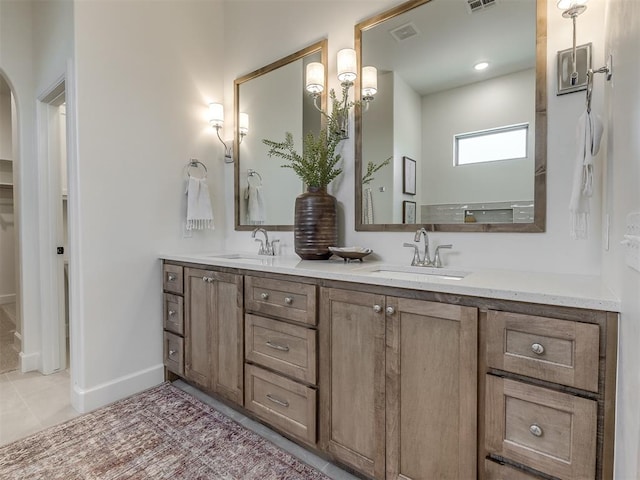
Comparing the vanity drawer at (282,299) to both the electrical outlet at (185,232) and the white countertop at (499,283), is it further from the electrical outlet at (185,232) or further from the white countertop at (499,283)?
the electrical outlet at (185,232)

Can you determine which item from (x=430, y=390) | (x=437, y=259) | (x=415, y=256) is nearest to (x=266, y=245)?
(x=415, y=256)

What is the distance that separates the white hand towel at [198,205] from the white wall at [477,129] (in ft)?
5.40

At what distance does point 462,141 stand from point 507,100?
259 millimetres

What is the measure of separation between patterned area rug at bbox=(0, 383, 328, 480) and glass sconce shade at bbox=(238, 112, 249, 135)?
6.64 ft

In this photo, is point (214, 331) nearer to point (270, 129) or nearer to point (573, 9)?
point (270, 129)

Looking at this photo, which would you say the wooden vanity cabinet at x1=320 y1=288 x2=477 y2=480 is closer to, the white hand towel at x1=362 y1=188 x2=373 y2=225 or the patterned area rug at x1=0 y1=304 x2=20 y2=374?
the white hand towel at x1=362 y1=188 x2=373 y2=225

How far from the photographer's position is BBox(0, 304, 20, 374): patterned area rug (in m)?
2.77

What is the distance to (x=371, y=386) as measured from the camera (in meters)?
1.39

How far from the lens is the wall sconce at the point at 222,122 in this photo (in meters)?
2.71

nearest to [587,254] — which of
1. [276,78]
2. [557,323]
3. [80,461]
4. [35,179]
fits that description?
[557,323]

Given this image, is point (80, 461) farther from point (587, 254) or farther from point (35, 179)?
point (587, 254)

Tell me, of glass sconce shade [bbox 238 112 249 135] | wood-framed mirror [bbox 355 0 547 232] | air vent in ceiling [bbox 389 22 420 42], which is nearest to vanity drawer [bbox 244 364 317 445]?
wood-framed mirror [bbox 355 0 547 232]

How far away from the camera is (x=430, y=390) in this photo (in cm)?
125

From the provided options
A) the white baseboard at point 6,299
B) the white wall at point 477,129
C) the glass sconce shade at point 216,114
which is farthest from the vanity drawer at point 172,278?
the white baseboard at point 6,299
